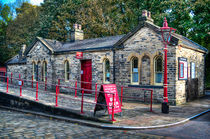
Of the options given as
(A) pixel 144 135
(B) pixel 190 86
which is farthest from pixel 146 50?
(A) pixel 144 135

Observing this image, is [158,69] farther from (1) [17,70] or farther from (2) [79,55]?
(1) [17,70]

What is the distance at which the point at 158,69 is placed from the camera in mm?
13570

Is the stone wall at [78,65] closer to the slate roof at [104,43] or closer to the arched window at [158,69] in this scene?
the slate roof at [104,43]

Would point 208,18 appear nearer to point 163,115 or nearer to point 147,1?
point 147,1

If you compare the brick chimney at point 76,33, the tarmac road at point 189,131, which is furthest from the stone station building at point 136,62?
the tarmac road at point 189,131

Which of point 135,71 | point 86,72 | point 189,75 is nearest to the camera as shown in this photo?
point 135,71

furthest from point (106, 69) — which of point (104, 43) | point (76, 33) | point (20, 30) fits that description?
point (20, 30)

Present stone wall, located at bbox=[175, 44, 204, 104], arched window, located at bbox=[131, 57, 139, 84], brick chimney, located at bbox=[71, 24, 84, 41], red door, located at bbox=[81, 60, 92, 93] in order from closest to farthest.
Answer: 1. stone wall, located at bbox=[175, 44, 204, 104]
2. arched window, located at bbox=[131, 57, 139, 84]
3. red door, located at bbox=[81, 60, 92, 93]
4. brick chimney, located at bbox=[71, 24, 84, 41]

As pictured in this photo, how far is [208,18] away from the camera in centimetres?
2103

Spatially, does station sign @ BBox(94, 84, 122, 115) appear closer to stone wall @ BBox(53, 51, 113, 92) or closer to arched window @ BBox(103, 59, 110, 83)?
→ stone wall @ BBox(53, 51, 113, 92)

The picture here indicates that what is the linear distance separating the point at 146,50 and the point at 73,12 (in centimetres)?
2197

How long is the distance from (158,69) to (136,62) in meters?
1.68

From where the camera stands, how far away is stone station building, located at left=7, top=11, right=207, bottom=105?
1293cm

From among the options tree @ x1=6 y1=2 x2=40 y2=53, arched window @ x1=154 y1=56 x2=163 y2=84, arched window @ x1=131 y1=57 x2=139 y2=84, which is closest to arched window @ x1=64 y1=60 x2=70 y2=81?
arched window @ x1=131 y1=57 x2=139 y2=84
